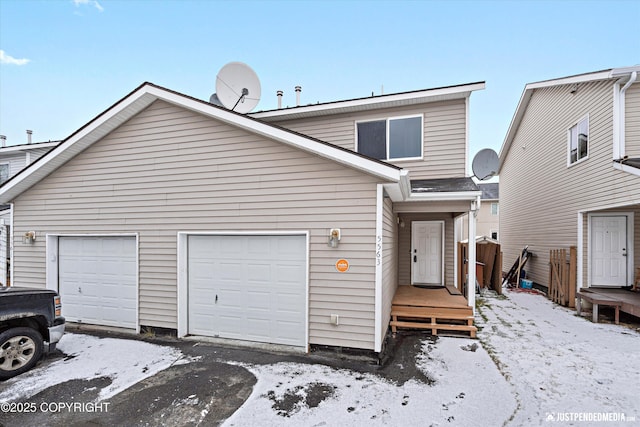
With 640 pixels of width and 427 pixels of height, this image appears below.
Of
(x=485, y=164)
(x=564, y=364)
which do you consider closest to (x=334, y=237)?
(x=564, y=364)

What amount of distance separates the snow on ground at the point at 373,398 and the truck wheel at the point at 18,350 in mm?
3096

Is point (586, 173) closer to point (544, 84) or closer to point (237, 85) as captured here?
point (544, 84)

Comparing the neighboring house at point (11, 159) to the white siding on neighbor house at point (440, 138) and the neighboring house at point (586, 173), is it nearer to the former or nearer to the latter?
the white siding on neighbor house at point (440, 138)

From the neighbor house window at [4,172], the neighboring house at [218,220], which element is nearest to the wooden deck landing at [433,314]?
the neighboring house at [218,220]

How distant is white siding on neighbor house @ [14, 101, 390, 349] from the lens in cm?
457

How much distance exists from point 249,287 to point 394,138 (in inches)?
202

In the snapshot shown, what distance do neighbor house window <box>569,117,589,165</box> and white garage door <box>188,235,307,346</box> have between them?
28.2 feet

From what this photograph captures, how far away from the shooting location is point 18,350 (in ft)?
13.1

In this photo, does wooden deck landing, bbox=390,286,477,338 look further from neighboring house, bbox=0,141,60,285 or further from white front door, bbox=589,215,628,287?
neighboring house, bbox=0,141,60,285

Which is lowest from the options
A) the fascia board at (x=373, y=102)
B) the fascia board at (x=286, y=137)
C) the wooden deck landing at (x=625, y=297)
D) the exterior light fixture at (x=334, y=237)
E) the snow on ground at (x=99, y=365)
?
the snow on ground at (x=99, y=365)

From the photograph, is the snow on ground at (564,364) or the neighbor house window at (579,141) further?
the neighbor house window at (579,141)

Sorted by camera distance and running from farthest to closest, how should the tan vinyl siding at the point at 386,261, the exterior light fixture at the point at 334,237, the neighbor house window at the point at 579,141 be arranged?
1. the neighbor house window at the point at 579,141
2. the tan vinyl siding at the point at 386,261
3. the exterior light fixture at the point at 334,237

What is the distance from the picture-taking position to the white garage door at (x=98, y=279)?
5.83 meters

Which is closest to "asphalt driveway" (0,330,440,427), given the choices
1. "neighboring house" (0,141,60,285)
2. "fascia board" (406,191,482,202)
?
"fascia board" (406,191,482,202)
